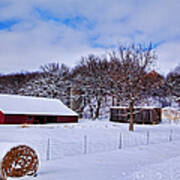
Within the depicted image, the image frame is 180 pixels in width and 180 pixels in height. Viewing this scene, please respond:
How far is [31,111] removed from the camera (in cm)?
3338

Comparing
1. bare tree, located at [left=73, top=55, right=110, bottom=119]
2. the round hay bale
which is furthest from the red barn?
the round hay bale

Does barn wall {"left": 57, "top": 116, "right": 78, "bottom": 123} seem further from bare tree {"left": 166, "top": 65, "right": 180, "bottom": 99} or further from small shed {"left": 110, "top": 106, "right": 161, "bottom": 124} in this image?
bare tree {"left": 166, "top": 65, "right": 180, "bottom": 99}

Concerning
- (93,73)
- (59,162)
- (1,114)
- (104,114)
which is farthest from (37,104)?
(59,162)

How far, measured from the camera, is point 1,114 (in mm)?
30281

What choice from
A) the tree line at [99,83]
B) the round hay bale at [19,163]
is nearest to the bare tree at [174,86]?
the tree line at [99,83]

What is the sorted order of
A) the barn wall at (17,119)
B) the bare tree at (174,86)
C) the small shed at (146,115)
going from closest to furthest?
the barn wall at (17,119)
the small shed at (146,115)
the bare tree at (174,86)

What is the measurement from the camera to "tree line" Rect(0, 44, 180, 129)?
2350 centimetres

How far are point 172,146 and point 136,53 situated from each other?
1174cm

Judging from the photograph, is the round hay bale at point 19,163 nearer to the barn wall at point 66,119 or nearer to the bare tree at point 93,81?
the barn wall at point 66,119

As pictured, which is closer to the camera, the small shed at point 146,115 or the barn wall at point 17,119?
the barn wall at point 17,119

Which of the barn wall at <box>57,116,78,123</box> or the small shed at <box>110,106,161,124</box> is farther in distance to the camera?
the barn wall at <box>57,116,78,123</box>

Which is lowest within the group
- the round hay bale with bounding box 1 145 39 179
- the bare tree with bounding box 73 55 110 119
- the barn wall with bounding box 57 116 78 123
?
the barn wall with bounding box 57 116 78 123

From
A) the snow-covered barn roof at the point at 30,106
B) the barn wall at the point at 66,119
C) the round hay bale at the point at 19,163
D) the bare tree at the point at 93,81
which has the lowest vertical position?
the barn wall at the point at 66,119

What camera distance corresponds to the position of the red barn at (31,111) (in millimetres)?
30953
